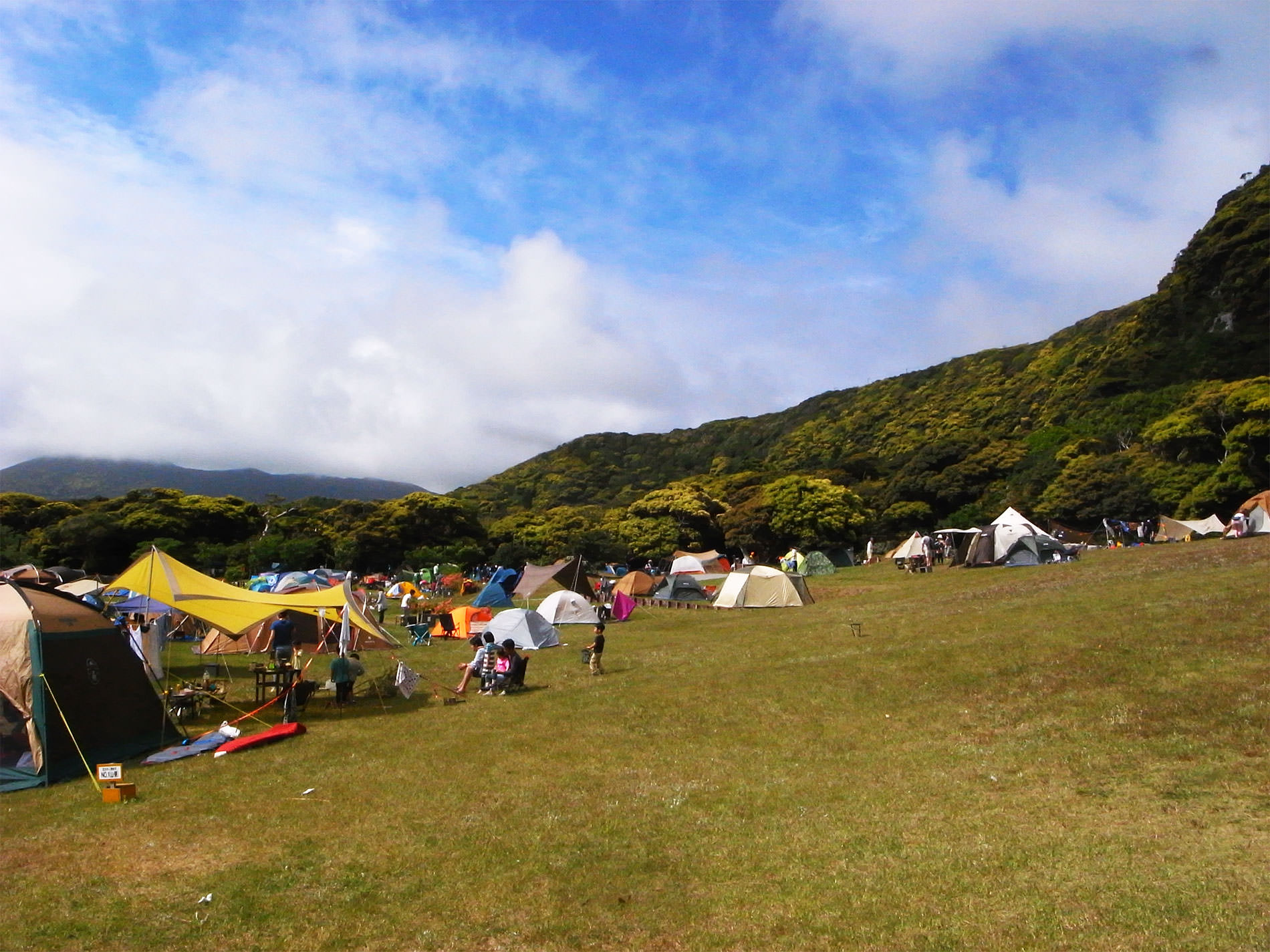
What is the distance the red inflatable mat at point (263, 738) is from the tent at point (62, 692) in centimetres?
128

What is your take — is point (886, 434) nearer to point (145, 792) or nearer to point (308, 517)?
point (308, 517)

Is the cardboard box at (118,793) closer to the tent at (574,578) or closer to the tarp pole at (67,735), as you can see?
the tarp pole at (67,735)

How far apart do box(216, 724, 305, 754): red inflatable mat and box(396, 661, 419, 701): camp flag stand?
323cm

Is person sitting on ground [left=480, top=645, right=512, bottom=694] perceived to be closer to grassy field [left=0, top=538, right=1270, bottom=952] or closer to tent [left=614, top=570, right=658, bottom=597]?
grassy field [left=0, top=538, right=1270, bottom=952]

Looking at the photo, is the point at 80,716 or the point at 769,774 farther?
the point at 80,716

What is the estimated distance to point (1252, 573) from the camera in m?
19.9

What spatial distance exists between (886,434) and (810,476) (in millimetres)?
32179

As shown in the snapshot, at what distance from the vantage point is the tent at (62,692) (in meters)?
11.2

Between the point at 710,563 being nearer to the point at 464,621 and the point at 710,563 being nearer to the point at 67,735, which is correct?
the point at 464,621

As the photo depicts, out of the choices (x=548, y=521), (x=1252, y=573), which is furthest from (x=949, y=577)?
(x=548, y=521)

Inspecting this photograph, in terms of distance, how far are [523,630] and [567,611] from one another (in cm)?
479

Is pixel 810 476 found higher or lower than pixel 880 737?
higher

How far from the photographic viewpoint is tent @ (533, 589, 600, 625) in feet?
94.4

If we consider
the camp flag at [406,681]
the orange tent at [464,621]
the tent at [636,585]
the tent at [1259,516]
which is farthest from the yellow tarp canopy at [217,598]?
the tent at [1259,516]
